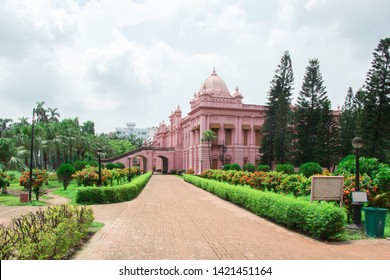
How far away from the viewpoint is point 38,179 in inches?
631

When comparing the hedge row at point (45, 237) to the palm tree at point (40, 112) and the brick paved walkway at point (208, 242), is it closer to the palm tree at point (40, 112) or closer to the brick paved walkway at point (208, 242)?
the brick paved walkway at point (208, 242)

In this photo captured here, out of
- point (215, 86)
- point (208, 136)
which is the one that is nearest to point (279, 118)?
point (208, 136)

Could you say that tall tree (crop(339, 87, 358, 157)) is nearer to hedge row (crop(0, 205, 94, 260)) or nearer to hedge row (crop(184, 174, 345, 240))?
hedge row (crop(184, 174, 345, 240))

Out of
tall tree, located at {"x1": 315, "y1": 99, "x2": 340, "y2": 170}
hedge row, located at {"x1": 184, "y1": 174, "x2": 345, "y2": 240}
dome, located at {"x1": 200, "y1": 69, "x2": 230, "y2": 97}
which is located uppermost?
dome, located at {"x1": 200, "y1": 69, "x2": 230, "y2": 97}

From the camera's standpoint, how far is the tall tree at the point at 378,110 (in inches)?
1177

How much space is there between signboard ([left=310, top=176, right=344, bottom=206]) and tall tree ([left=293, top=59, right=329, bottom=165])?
30246mm

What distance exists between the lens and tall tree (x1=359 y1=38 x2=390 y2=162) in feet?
98.1

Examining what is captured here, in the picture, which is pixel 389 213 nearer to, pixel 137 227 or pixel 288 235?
pixel 288 235

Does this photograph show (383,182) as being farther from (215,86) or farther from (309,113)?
(215,86)

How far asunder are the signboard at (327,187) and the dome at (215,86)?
43606 millimetres

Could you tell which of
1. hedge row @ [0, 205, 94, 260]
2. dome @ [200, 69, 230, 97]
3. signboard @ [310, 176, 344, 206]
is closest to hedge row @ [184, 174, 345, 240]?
Result: signboard @ [310, 176, 344, 206]
